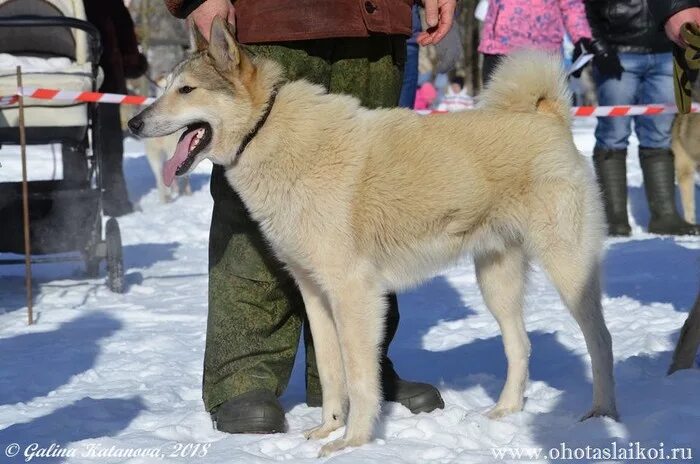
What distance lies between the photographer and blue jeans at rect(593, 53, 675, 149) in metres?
7.71

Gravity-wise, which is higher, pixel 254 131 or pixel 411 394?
pixel 254 131

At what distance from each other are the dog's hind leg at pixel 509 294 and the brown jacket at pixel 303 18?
3.15ft

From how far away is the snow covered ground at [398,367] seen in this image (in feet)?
10.6

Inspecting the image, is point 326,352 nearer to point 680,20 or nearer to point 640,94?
point 680,20

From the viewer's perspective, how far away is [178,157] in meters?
3.34

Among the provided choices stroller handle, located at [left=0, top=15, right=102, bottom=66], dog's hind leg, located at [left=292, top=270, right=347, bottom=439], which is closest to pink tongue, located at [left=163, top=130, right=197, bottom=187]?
dog's hind leg, located at [left=292, top=270, right=347, bottom=439]

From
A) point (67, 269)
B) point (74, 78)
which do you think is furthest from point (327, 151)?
point (67, 269)

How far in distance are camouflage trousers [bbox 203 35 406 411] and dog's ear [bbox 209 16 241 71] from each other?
389mm

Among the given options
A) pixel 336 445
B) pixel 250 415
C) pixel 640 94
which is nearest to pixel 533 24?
pixel 640 94

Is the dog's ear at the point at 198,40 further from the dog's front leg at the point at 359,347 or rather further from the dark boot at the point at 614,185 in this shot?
the dark boot at the point at 614,185

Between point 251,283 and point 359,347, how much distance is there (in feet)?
1.96

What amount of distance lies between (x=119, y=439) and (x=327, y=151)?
1150 millimetres

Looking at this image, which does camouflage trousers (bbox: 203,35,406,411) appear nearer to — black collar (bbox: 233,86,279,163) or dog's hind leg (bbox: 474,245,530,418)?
black collar (bbox: 233,86,279,163)

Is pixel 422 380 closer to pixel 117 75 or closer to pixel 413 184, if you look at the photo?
pixel 413 184
